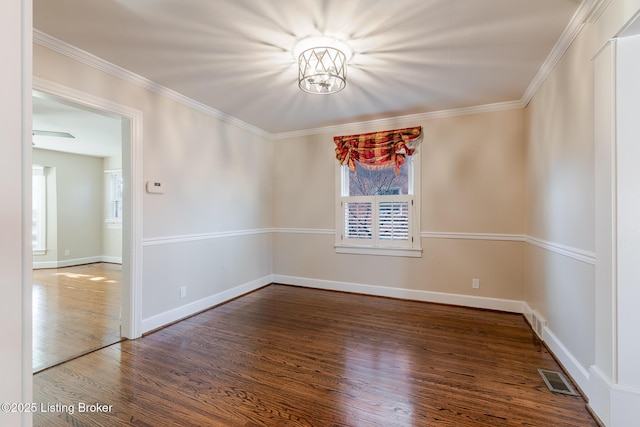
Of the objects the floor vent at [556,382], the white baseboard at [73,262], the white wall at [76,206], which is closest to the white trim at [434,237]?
the floor vent at [556,382]

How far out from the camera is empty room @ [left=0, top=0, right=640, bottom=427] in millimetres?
1700

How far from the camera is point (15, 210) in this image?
0.46 metres

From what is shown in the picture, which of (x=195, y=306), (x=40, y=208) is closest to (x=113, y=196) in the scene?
(x=40, y=208)

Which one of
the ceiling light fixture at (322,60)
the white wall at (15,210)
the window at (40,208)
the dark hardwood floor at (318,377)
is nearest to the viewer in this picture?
the white wall at (15,210)

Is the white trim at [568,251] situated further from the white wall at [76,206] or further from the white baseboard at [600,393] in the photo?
the white wall at [76,206]

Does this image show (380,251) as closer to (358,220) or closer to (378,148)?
(358,220)

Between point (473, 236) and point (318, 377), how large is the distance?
2632mm

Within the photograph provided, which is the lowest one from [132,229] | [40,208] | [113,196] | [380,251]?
[380,251]

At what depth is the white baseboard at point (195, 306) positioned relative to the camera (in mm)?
3068

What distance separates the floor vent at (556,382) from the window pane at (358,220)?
2.43m

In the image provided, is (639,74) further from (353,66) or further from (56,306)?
(56,306)

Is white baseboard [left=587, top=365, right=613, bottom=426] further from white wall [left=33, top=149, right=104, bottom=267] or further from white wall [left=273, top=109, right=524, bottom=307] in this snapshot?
white wall [left=33, top=149, right=104, bottom=267]

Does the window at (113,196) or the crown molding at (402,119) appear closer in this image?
the crown molding at (402,119)

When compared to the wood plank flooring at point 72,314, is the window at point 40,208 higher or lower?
higher
